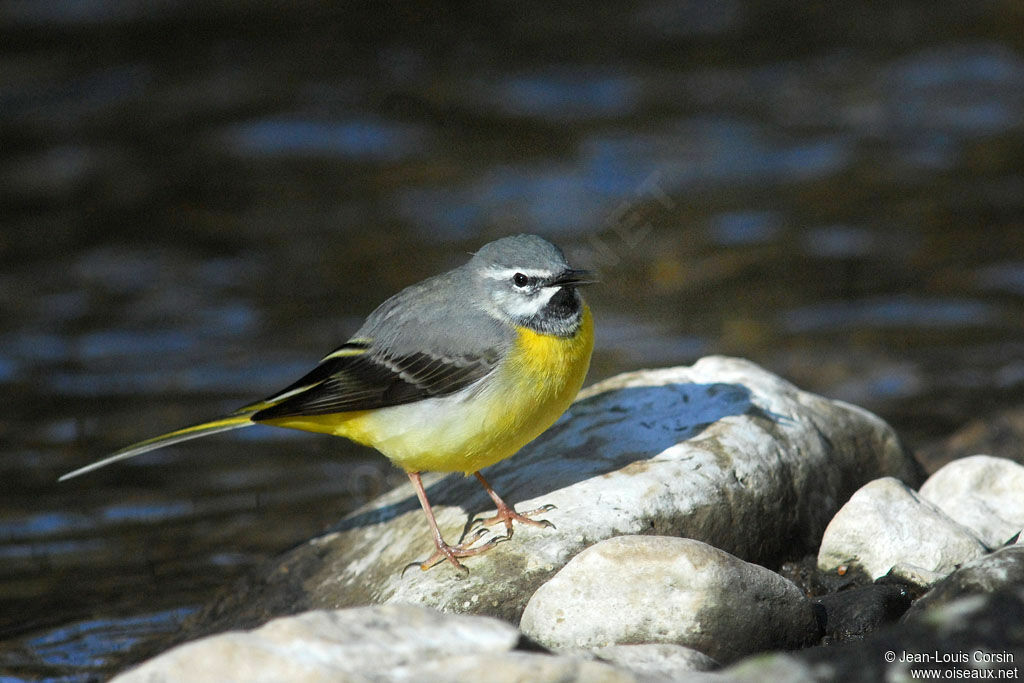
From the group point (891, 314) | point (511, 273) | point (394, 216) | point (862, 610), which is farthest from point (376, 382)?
point (394, 216)

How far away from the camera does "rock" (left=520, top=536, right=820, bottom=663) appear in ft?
16.5

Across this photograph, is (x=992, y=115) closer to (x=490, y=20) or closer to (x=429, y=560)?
(x=490, y=20)

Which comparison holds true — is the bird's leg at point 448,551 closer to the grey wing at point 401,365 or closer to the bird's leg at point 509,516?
the bird's leg at point 509,516

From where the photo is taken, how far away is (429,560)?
20.3ft

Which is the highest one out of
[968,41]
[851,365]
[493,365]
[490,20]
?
[490,20]

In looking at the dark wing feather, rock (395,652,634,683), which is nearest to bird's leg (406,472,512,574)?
the dark wing feather

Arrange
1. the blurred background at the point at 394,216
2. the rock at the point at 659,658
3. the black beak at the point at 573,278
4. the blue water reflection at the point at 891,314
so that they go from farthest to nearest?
the blue water reflection at the point at 891,314 < the blurred background at the point at 394,216 < the black beak at the point at 573,278 < the rock at the point at 659,658

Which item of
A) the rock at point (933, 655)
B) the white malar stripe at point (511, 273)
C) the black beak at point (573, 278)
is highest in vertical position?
the white malar stripe at point (511, 273)

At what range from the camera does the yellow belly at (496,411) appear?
596 cm

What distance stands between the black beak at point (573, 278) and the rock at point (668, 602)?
1.52 m

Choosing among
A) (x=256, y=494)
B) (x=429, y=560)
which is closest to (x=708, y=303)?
(x=256, y=494)

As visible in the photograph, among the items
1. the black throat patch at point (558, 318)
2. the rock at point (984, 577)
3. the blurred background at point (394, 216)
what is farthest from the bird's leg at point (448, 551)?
the rock at point (984, 577)

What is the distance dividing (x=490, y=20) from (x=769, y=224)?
654 cm

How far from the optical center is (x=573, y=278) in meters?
6.18
